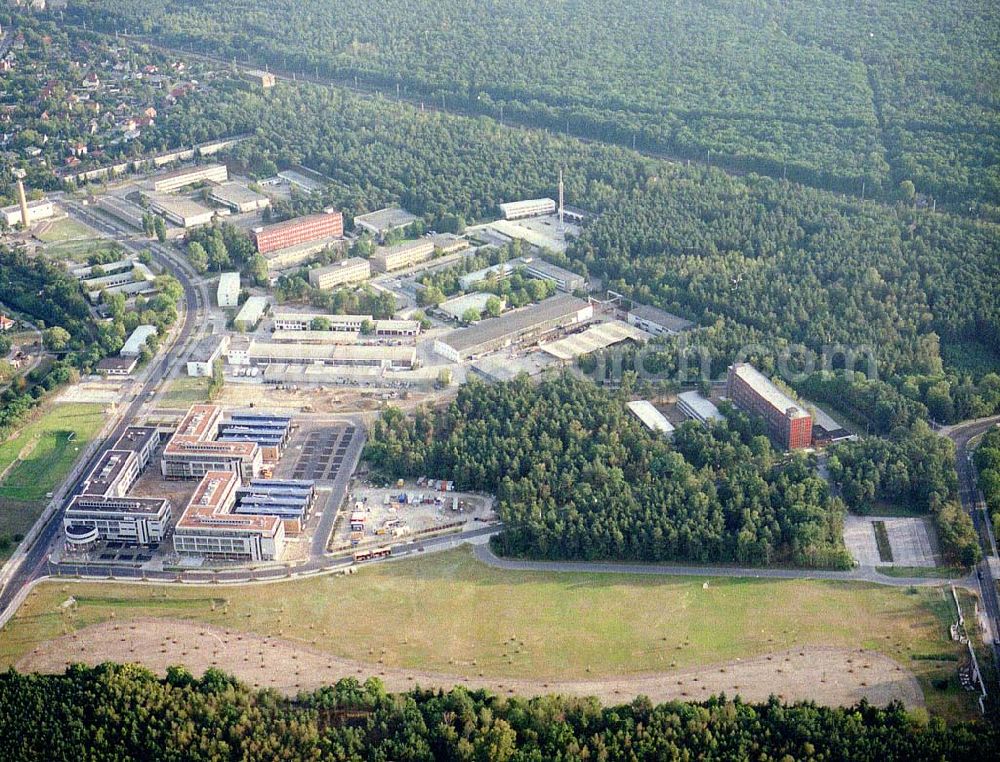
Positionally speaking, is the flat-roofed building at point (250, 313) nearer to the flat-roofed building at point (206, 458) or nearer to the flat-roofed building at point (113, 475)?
the flat-roofed building at point (206, 458)

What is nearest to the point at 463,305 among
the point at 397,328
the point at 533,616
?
the point at 397,328

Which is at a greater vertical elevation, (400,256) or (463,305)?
(400,256)

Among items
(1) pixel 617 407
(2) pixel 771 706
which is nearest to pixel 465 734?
(2) pixel 771 706

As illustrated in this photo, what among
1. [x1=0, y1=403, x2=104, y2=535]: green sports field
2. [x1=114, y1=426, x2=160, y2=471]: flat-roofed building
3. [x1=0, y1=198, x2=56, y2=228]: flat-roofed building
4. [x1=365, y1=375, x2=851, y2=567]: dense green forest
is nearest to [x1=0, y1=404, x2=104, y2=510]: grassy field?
[x1=0, y1=403, x2=104, y2=535]: green sports field

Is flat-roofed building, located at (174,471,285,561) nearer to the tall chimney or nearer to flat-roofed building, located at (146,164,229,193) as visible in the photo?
the tall chimney

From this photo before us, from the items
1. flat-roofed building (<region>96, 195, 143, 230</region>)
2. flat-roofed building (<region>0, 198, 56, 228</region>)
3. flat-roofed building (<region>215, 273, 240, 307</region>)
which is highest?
flat-roofed building (<region>0, 198, 56, 228</region>)

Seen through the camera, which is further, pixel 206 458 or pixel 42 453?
pixel 42 453

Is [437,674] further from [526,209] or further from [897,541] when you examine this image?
[526,209]

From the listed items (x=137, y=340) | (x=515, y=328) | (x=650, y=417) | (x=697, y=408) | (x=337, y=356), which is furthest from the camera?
(x=515, y=328)
